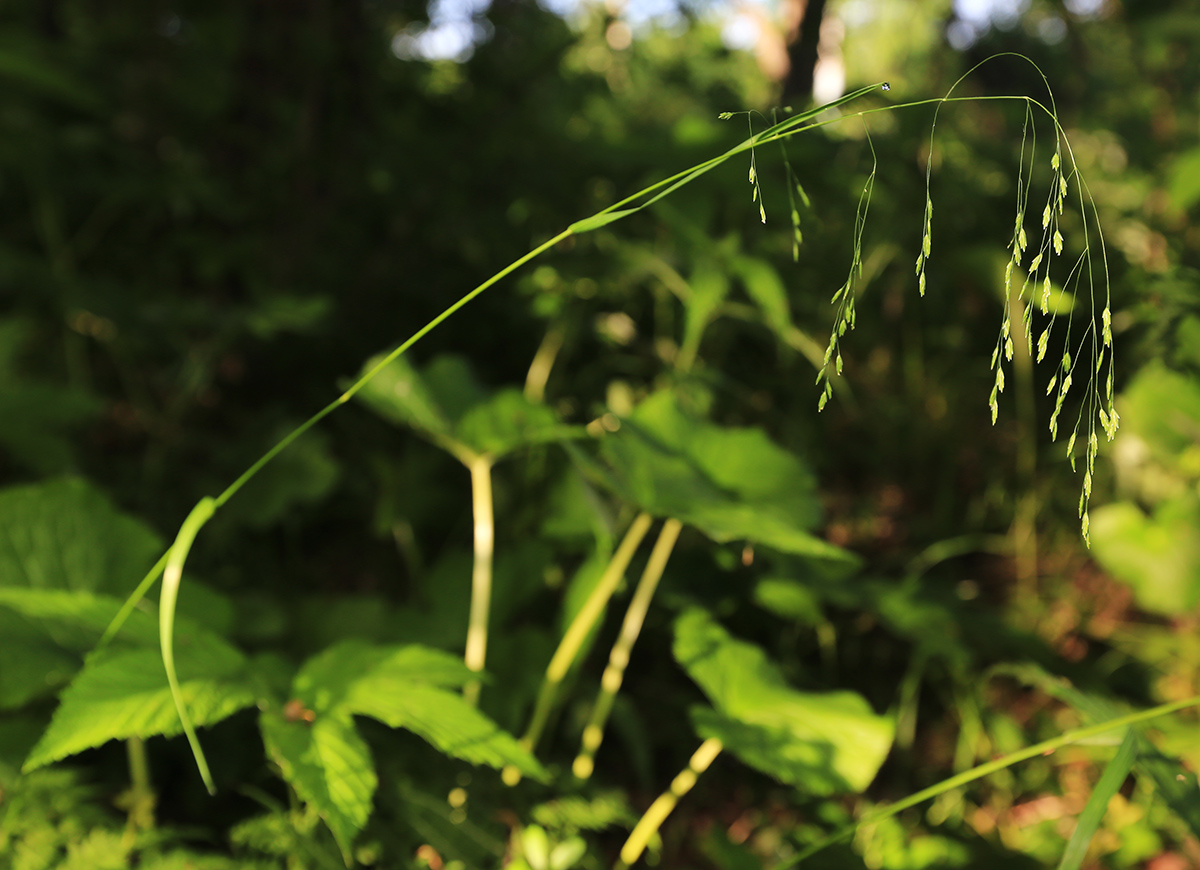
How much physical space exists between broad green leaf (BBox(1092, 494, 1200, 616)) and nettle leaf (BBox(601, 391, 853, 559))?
0.84m

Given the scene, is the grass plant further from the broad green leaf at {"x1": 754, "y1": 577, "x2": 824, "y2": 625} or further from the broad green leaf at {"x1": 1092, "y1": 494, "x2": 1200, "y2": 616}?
the broad green leaf at {"x1": 1092, "y1": 494, "x2": 1200, "y2": 616}

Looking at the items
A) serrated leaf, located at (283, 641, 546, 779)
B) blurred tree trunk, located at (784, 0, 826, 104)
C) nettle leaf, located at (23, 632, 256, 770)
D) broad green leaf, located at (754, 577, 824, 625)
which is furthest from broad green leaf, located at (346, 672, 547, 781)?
blurred tree trunk, located at (784, 0, 826, 104)

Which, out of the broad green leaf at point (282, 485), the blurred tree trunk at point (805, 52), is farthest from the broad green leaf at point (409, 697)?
the blurred tree trunk at point (805, 52)

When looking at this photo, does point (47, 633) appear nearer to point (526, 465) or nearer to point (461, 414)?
point (461, 414)

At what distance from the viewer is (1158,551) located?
62.1 inches

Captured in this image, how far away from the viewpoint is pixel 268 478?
161cm

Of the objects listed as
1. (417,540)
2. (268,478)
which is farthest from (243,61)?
(417,540)

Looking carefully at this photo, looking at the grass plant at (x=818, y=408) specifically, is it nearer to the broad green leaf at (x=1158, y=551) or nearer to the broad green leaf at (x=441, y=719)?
the broad green leaf at (x=441, y=719)

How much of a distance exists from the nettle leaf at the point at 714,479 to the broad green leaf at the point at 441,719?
11.5 inches

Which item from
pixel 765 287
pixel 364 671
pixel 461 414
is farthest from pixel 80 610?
pixel 765 287

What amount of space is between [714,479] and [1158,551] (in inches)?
40.6

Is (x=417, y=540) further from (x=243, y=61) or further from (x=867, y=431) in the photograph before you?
(x=243, y=61)

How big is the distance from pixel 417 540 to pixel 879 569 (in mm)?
1011

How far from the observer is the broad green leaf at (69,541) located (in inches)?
41.0
